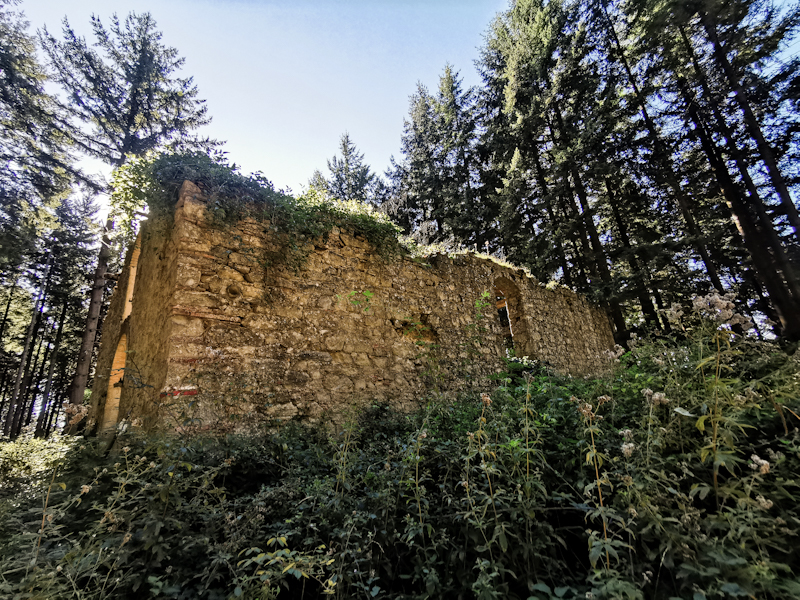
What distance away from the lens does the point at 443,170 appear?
20.0 meters

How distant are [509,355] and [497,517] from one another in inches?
241

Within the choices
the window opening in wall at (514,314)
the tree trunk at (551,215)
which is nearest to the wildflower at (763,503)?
the window opening in wall at (514,314)

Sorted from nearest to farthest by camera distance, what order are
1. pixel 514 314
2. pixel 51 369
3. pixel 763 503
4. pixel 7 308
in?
pixel 763 503, pixel 514 314, pixel 51 369, pixel 7 308

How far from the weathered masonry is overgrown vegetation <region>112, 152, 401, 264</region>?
0.59 ft

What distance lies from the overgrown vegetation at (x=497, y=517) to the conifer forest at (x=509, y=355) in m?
0.03

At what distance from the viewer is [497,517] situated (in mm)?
2068

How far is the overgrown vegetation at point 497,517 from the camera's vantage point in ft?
5.68

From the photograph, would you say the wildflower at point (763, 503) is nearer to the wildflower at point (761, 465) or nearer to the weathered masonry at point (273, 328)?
the wildflower at point (761, 465)

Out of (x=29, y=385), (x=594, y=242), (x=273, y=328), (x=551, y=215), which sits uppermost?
(x=551, y=215)

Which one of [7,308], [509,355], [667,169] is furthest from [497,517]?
[7,308]

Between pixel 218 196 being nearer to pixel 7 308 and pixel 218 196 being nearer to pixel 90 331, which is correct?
pixel 90 331

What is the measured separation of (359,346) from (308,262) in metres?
1.50

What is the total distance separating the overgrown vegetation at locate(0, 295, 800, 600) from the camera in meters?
1.73

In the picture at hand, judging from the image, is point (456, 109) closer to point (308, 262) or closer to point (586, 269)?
point (586, 269)
